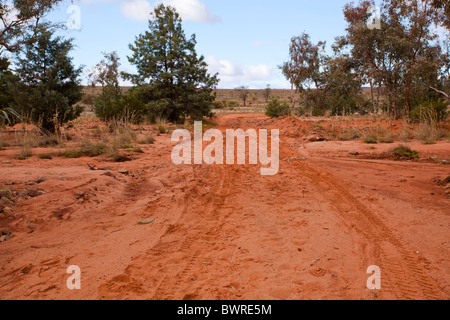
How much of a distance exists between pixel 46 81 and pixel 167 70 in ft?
29.7

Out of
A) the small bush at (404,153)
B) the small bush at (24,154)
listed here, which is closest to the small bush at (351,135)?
the small bush at (404,153)

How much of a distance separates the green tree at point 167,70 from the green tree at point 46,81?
6.76m

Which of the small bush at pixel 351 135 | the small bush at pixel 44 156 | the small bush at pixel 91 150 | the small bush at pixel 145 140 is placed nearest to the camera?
the small bush at pixel 44 156

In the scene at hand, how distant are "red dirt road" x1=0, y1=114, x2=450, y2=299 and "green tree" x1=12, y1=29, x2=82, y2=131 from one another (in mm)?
6593

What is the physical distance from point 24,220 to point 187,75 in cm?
1714

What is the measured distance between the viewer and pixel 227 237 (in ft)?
12.0

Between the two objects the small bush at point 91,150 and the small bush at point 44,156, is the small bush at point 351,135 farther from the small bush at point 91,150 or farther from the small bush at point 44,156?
the small bush at point 44,156

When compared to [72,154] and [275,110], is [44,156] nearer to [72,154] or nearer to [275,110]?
[72,154]

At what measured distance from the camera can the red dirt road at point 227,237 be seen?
2602mm

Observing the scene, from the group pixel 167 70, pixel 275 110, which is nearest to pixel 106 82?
pixel 167 70

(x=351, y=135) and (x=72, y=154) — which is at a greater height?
A: (x=351, y=135)
